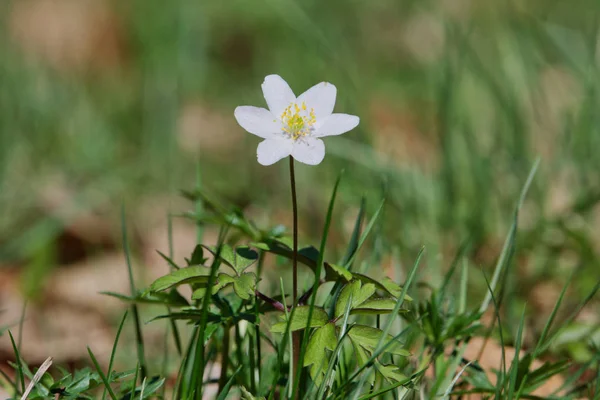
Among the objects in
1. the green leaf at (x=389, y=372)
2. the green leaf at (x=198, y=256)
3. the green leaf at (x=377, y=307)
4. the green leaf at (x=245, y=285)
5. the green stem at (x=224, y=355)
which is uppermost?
the green leaf at (x=198, y=256)

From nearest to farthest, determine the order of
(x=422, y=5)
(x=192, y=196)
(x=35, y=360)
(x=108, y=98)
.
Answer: (x=192, y=196) → (x=35, y=360) → (x=108, y=98) → (x=422, y=5)

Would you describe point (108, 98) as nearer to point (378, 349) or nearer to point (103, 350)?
point (103, 350)

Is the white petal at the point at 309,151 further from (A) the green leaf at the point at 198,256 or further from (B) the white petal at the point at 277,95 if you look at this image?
(A) the green leaf at the point at 198,256

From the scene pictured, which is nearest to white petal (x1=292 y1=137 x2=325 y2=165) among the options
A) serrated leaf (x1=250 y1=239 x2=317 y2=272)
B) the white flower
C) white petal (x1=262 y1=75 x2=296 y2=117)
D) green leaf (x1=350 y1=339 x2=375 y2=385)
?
the white flower

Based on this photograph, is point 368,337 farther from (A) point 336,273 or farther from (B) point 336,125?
(B) point 336,125

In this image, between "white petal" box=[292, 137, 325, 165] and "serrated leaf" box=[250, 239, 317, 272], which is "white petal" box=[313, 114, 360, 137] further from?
"serrated leaf" box=[250, 239, 317, 272]

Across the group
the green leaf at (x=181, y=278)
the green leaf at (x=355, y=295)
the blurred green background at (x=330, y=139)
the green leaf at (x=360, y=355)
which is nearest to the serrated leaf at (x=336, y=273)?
the green leaf at (x=355, y=295)

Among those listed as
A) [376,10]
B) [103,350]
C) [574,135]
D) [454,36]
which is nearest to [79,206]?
[103,350]
